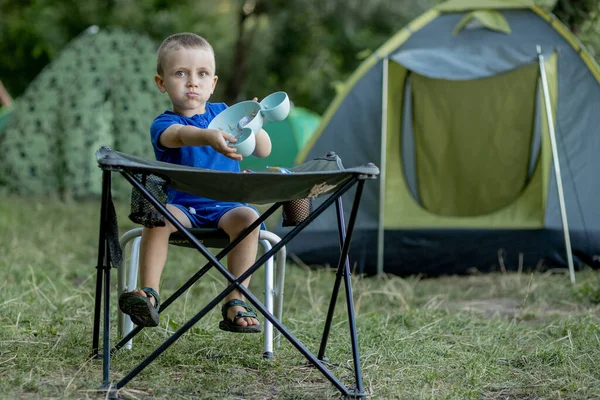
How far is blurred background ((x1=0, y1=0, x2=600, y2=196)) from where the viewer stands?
24.9 feet

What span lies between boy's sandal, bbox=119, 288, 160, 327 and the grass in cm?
16

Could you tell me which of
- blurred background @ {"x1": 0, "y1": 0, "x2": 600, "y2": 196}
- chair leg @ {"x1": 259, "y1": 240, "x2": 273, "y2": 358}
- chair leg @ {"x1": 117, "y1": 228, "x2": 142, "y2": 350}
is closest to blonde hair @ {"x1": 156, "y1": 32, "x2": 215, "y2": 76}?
chair leg @ {"x1": 117, "y1": 228, "x2": 142, "y2": 350}

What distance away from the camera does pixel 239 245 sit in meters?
2.50

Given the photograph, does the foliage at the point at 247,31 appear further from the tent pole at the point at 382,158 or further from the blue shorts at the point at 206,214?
the blue shorts at the point at 206,214

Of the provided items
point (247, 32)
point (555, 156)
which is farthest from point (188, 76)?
point (247, 32)

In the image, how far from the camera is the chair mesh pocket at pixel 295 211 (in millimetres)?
2543

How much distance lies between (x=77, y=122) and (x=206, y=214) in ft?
17.4

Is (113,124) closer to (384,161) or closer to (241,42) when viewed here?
(384,161)

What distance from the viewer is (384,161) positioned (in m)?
4.79

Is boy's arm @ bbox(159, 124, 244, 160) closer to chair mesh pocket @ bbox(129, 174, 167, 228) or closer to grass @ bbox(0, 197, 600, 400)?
chair mesh pocket @ bbox(129, 174, 167, 228)

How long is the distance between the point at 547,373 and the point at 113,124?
581 centimetres

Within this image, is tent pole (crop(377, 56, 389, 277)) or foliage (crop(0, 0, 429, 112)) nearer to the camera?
tent pole (crop(377, 56, 389, 277))

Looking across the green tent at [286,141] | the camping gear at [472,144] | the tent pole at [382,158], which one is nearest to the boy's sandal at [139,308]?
the camping gear at [472,144]

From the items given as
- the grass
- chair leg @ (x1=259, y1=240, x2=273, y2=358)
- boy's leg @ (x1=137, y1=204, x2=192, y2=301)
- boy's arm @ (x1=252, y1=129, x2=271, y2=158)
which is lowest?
the grass
